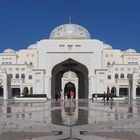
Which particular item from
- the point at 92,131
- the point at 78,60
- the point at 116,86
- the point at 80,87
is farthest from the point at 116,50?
the point at 92,131

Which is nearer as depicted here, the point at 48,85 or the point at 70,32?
the point at 48,85

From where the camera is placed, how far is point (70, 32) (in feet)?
191

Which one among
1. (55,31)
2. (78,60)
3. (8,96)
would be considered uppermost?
(55,31)

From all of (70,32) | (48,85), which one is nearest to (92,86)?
(48,85)

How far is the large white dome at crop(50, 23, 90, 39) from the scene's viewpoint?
57.8m

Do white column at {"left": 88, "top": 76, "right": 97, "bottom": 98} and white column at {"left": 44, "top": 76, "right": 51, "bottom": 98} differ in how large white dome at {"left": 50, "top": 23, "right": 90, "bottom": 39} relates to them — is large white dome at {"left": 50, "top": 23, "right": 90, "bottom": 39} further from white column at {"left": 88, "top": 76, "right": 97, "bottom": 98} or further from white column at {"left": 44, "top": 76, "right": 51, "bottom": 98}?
white column at {"left": 44, "top": 76, "right": 51, "bottom": 98}

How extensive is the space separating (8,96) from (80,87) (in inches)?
619

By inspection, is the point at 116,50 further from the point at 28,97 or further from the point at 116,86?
the point at 28,97

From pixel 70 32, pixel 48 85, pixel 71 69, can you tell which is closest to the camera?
pixel 48 85

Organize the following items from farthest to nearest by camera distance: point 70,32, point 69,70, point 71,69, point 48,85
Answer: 1. point 70,32
2. point 69,70
3. point 71,69
4. point 48,85

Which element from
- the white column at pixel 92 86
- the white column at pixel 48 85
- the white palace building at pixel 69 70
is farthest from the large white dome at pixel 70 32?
the white column at pixel 48 85

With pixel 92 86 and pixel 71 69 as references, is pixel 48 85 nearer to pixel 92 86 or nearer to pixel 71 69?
pixel 92 86

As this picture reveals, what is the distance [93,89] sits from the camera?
42438mm

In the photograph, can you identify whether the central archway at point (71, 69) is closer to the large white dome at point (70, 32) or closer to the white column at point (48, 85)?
the white column at point (48, 85)
